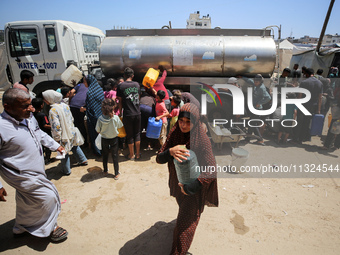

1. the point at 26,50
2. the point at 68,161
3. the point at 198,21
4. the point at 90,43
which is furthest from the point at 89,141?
the point at 198,21

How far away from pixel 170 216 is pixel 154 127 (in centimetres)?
194

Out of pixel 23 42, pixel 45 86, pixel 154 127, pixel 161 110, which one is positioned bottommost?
pixel 154 127

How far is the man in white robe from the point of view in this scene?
196 centimetres

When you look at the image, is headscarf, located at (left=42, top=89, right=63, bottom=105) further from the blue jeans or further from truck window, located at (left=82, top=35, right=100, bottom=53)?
truck window, located at (left=82, top=35, right=100, bottom=53)

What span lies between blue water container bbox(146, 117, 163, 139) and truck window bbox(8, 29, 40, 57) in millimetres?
4478

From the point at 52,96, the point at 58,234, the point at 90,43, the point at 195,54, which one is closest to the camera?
the point at 58,234

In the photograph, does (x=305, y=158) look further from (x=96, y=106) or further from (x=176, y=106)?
(x=96, y=106)

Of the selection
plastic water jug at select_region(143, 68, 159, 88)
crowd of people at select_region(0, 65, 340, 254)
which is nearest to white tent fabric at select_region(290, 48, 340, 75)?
crowd of people at select_region(0, 65, 340, 254)

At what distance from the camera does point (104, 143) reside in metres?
3.50

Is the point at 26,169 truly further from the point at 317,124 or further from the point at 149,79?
the point at 317,124

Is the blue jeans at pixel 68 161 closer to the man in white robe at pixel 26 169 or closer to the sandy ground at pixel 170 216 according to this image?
the sandy ground at pixel 170 216

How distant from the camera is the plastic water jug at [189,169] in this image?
175cm

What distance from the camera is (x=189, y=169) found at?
5.81 feet

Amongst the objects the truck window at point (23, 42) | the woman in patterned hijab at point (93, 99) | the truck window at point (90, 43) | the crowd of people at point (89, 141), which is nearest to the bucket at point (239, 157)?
the crowd of people at point (89, 141)
